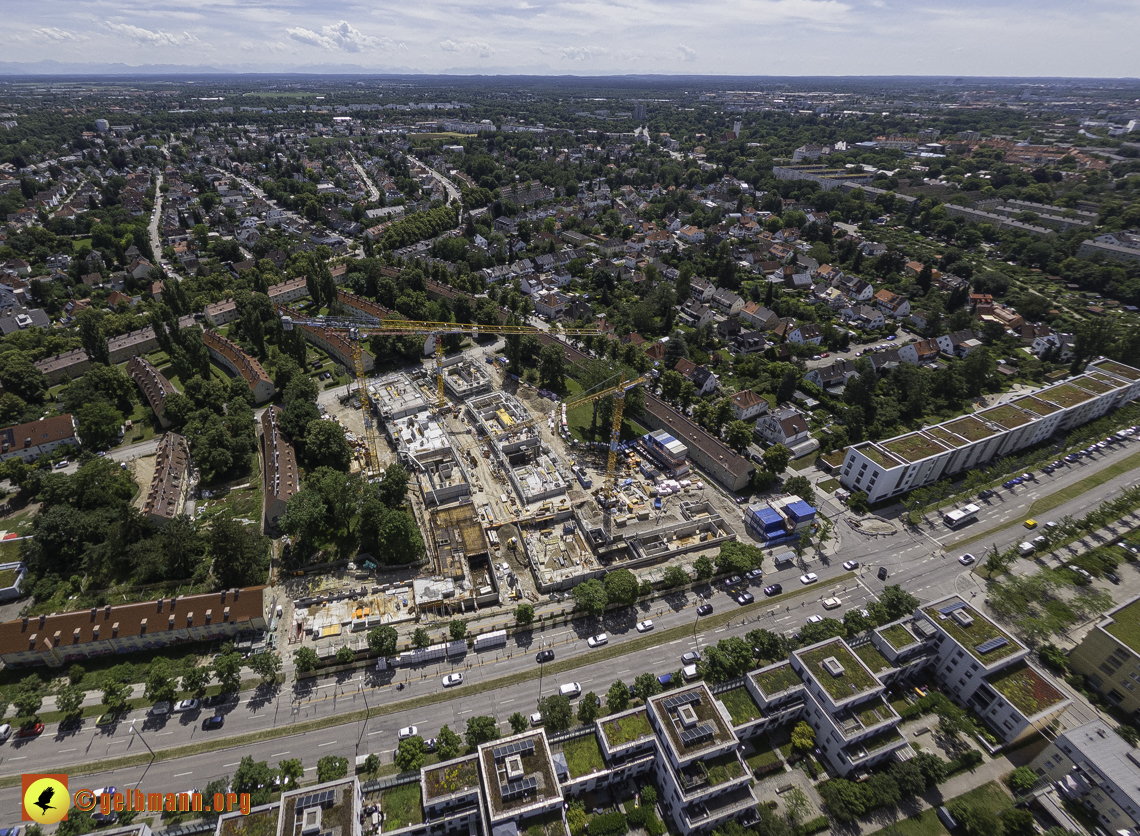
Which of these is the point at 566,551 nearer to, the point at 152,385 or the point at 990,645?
the point at 990,645

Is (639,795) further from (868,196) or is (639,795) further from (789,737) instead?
(868,196)

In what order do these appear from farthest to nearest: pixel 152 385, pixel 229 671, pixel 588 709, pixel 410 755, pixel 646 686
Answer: pixel 152 385, pixel 646 686, pixel 229 671, pixel 588 709, pixel 410 755

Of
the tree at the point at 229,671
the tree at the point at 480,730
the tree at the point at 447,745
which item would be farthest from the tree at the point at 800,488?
the tree at the point at 229,671

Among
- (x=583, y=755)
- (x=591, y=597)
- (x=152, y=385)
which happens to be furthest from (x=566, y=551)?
(x=152, y=385)

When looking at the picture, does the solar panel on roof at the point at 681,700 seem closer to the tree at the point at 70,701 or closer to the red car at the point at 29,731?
the tree at the point at 70,701

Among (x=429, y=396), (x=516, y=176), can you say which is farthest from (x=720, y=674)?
(x=516, y=176)

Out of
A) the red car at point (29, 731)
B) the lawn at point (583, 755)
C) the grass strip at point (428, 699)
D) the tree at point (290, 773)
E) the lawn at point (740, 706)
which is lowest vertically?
the grass strip at point (428, 699)
